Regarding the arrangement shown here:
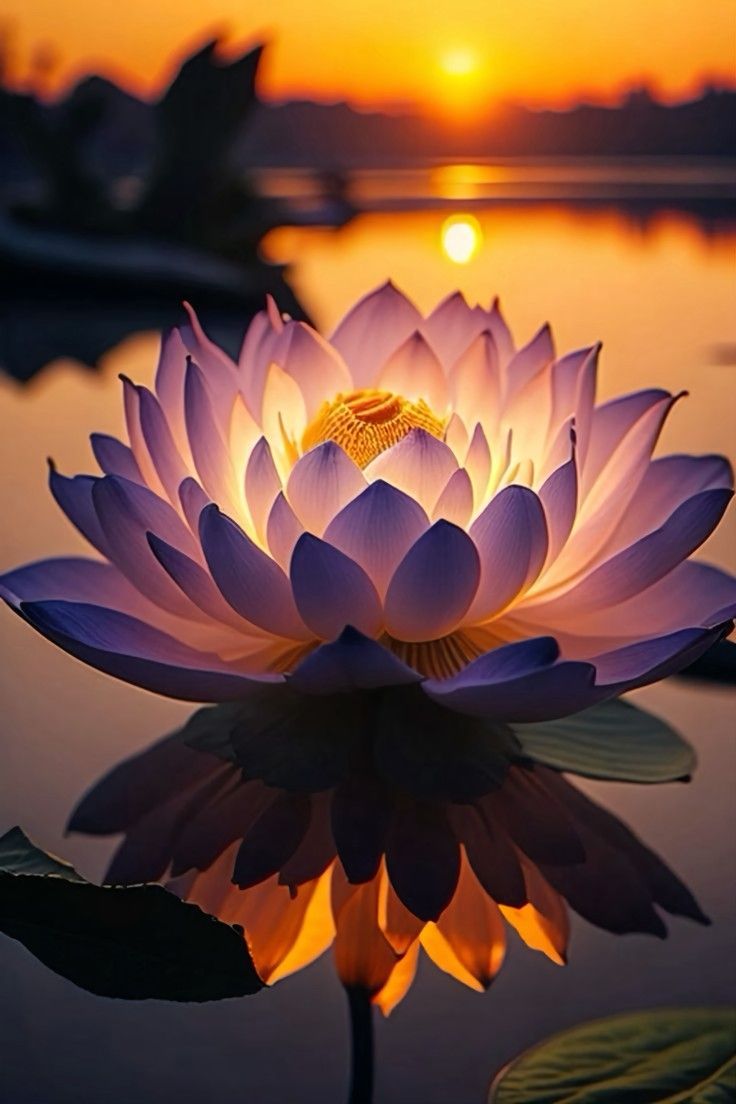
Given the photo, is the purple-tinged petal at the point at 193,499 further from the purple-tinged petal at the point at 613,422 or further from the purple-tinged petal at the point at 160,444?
the purple-tinged petal at the point at 613,422

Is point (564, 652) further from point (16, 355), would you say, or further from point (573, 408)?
point (16, 355)

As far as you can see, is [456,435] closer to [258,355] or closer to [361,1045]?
[258,355]

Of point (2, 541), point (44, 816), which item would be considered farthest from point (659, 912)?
point (2, 541)

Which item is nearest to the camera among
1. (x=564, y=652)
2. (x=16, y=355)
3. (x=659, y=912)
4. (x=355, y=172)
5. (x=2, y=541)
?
(x=659, y=912)

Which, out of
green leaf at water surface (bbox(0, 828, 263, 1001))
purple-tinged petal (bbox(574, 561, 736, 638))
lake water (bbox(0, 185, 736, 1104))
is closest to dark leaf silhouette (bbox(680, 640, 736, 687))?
lake water (bbox(0, 185, 736, 1104))

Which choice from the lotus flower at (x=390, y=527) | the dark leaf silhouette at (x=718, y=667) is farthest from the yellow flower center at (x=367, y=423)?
the dark leaf silhouette at (x=718, y=667)

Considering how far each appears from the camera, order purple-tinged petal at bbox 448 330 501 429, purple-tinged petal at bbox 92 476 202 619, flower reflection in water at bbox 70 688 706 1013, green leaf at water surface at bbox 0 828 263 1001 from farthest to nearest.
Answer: purple-tinged petal at bbox 448 330 501 429 < purple-tinged petal at bbox 92 476 202 619 < flower reflection in water at bbox 70 688 706 1013 < green leaf at water surface at bbox 0 828 263 1001

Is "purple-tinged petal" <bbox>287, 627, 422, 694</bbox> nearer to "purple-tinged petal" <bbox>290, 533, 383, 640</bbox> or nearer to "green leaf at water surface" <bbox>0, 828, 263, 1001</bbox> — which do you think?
"purple-tinged petal" <bbox>290, 533, 383, 640</bbox>
